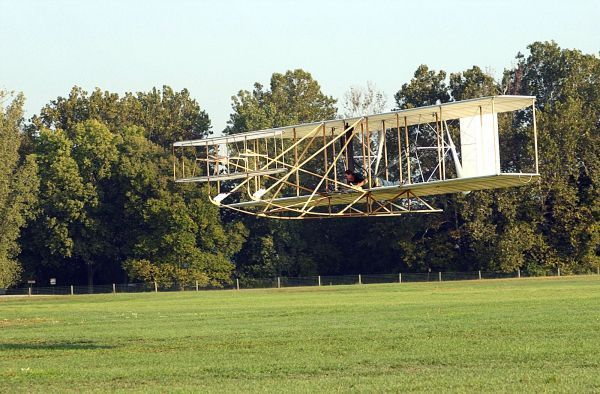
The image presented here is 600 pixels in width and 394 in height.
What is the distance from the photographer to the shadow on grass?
2828 centimetres

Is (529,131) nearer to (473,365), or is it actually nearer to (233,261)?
(233,261)

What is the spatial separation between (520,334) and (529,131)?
190ft

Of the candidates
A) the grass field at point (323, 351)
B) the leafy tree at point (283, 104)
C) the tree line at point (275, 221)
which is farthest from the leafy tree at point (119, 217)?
the grass field at point (323, 351)

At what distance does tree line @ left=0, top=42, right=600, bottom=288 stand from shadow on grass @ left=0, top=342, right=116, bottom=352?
52.6 m

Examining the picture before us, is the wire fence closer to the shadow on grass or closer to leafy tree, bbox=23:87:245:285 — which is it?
leafy tree, bbox=23:87:245:285

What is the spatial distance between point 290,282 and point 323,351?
2400 inches

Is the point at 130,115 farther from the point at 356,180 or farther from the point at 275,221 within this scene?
the point at 356,180

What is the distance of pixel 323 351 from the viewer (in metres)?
24.5

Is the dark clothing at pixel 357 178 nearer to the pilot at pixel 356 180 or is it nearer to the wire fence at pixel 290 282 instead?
the pilot at pixel 356 180

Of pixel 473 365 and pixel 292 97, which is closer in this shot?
pixel 473 365

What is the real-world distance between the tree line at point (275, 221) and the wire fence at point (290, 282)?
647 millimetres

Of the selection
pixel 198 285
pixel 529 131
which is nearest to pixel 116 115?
pixel 198 285

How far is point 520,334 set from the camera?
86.7ft

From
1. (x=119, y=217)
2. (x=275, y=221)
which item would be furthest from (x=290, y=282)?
(x=119, y=217)
